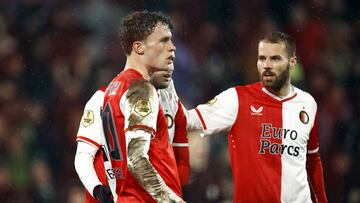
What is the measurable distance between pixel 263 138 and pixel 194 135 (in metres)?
1.99

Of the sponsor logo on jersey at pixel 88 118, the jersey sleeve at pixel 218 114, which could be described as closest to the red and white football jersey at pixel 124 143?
the sponsor logo on jersey at pixel 88 118

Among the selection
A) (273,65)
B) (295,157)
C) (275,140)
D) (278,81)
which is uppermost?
(273,65)

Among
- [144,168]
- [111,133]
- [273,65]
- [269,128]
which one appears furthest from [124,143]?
[273,65]

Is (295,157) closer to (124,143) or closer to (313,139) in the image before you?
(313,139)

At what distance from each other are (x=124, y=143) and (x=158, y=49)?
0.44 m

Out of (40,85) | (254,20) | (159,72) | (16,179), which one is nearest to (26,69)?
(40,85)

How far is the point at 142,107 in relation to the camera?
3.03m

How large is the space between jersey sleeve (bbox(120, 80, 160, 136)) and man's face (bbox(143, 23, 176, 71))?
0.19 meters

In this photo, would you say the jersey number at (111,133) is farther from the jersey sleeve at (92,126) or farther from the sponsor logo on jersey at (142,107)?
the jersey sleeve at (92,126)

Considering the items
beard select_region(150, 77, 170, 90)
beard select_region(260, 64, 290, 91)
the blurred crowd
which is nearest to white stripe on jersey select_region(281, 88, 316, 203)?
beard select_region(260, 64, 290, 91)

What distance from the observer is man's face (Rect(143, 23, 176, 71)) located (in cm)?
326

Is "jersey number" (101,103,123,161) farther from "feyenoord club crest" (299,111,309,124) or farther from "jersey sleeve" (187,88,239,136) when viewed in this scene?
"feyenoord club crest" (299,111,309,124)

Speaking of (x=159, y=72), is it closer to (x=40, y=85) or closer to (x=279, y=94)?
(x=279, y=94)

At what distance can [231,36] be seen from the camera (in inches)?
283
